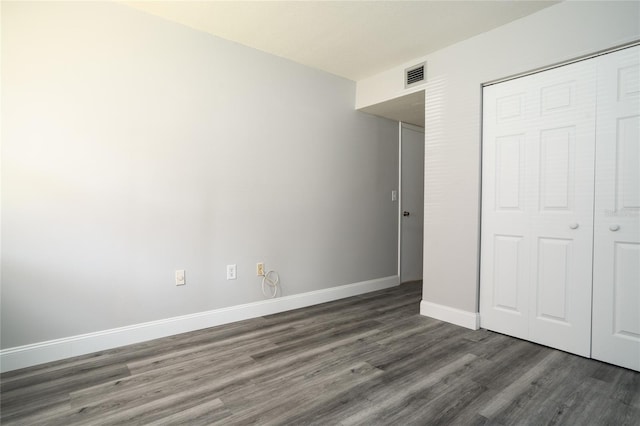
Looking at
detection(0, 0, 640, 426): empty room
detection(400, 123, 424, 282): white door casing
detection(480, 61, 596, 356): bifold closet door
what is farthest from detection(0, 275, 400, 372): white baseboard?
detection(480, 61, 596, 356): bifold closet door

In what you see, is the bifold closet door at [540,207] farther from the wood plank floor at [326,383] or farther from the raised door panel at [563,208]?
the wood plank floor at [326,383]

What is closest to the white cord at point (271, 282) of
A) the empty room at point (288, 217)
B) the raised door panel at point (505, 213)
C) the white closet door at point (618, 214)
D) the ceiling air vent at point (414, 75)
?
the empty room at point (288, 217)

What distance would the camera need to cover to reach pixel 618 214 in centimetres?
212

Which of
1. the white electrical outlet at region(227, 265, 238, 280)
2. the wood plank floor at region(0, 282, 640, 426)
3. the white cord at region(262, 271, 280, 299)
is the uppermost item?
the white electrical outlet at region(227, 265, 238, 280)

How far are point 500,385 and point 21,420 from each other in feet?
8.19

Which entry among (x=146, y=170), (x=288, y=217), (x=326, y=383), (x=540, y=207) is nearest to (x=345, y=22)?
(x=288, y=217)

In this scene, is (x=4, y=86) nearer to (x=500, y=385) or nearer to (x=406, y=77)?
(x=406, y=77)

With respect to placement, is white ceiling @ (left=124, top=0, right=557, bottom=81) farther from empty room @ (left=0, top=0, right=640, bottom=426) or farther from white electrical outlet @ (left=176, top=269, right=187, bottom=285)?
white electrical outlet @ (left=176, top=269, right=187, bottom=285)

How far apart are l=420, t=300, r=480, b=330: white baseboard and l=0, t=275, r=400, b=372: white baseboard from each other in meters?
1.00

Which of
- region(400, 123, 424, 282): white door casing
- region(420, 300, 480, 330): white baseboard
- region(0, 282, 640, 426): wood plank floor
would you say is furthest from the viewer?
region(400, 123, 424, 282): white door casing

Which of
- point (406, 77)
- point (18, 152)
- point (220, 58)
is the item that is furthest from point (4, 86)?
point (406, 77)

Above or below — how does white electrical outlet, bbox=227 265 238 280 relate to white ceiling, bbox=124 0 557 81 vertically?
below

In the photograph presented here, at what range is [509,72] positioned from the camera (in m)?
2.59

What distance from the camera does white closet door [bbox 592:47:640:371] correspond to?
206 cm
